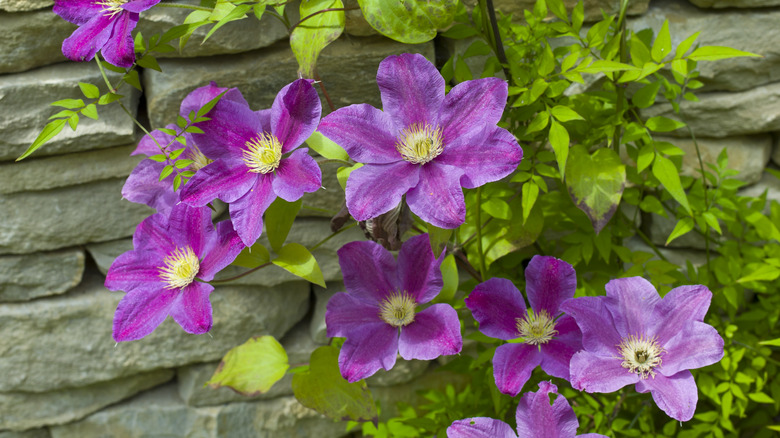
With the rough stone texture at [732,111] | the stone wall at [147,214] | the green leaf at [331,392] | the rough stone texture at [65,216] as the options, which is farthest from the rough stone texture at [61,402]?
the rough stone texture at [732,111]

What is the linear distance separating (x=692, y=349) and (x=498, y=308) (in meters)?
0.25

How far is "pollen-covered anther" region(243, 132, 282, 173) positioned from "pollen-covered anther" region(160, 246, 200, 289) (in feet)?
0.51

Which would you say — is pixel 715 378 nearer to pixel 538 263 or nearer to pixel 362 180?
pixel 538 263

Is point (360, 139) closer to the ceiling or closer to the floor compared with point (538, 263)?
closer to the ceiling

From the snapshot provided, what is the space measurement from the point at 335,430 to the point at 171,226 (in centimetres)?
78

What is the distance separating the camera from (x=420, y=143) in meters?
0.74

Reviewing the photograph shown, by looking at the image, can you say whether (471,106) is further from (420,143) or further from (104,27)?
(104,27)

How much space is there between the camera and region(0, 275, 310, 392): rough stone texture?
4.14 feet

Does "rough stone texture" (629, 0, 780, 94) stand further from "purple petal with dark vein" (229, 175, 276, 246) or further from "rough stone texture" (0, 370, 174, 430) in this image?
"rough stone texture" (0, 370, 174, 430)

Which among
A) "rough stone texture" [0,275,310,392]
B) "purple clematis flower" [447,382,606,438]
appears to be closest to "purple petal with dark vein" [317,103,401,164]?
"purple clematis flower" [447,382,606,438]

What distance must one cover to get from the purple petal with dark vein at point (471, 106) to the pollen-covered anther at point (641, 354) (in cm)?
35

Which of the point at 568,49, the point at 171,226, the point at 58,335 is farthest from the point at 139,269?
the point at 568,49

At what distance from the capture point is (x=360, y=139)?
2.44 feet

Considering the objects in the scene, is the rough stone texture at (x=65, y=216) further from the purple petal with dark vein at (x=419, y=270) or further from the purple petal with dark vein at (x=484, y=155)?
the purple petal with dark vein at (x=484, y=155)
